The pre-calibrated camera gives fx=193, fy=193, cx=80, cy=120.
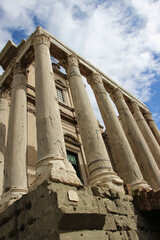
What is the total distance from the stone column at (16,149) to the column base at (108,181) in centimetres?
248

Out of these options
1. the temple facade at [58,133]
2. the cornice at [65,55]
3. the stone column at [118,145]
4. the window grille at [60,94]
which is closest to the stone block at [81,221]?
the temple facade at [58,133]

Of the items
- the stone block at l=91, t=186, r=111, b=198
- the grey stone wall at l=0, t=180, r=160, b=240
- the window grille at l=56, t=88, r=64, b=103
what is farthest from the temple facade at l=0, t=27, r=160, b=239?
the window grille at l=56, t=88, r=64, b=103

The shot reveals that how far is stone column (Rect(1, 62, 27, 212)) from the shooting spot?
6.44 metres

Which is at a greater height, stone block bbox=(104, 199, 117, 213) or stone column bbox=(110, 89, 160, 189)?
stone column bbox=(110, 89, 160, 189)

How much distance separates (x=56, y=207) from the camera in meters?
3.88

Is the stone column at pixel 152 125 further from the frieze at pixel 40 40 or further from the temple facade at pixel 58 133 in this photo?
the frieze at pixel 40 40

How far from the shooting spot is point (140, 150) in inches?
424

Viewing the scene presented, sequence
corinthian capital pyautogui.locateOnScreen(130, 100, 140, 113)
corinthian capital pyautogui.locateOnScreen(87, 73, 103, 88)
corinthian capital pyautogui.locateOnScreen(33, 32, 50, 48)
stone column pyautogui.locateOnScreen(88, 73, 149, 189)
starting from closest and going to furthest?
1. stone column pyautogui.locateOnScreen(88, 73, 149, 189)
2. corinthian capital pyautogui.locateOnScreen(33, 32, 50, 48)
3. corinthian capital pyautogui.locateOnScreen(87, 73, 103, 88)
4. corinthian capital pyautogui.locateOnScreen(130, 100, 140, 113)

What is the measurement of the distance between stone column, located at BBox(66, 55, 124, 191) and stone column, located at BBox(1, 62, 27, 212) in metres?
2.42

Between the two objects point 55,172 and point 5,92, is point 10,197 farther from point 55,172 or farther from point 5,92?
point 5,92

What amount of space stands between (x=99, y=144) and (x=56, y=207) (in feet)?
12.5

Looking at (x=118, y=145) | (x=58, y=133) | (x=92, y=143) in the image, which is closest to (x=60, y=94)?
(x=118, y=145)

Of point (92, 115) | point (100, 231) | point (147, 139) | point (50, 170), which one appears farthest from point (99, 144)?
point (147, 139)

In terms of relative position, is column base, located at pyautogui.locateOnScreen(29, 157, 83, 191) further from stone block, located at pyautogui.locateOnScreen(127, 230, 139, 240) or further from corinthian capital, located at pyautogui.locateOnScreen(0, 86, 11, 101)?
corinthian capital, located at pyautogui.locateOnScreen(0, 86, 11, 101)
